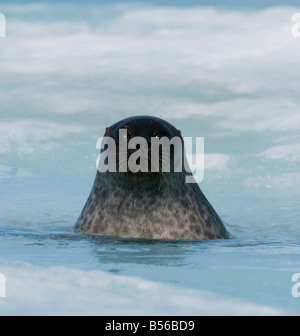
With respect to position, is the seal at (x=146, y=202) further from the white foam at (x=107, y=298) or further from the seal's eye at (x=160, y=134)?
the white foam at (x=107, y=298)

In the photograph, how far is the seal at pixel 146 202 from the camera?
9.39 meters

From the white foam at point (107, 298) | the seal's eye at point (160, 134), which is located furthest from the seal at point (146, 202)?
the white foam at point (107, 298)

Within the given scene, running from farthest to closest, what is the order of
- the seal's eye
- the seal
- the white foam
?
the seal → the seal's eye → the white foam

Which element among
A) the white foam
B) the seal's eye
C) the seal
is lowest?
the white foam

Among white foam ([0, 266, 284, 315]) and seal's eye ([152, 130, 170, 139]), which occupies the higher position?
seal's eye ([152, 130, 170, 139])

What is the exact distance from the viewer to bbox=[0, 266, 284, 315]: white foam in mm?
5668

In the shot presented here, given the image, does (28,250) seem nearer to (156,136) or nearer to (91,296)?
(156,136)

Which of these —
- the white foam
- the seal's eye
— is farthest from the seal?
the white foam

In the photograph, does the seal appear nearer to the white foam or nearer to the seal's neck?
the seal's neck

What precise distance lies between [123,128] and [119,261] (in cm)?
217

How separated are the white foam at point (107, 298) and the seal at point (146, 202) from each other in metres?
2.67

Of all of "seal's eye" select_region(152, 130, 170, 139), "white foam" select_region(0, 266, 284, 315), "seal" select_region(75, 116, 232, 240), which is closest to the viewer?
"white foam" select_region(0, 266, 284, 315)

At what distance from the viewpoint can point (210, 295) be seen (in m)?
6.21

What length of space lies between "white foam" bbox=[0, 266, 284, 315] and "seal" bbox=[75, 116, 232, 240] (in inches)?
105
